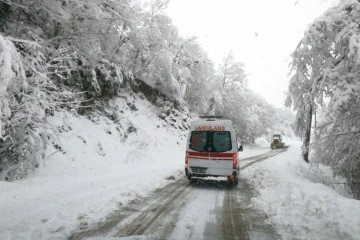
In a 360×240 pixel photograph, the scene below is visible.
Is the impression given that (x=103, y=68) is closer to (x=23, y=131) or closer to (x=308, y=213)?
(x=23, y=131)

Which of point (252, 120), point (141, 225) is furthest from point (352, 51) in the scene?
point (252, 120)

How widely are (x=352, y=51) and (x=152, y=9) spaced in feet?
70.5

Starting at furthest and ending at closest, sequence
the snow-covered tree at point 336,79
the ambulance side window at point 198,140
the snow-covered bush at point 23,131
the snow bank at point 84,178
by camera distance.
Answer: the ambulance side window at point 198,140
the snow-covered tree at point 336,79
the snow-covered bush at point 23,131
the snow bank at point 84,178

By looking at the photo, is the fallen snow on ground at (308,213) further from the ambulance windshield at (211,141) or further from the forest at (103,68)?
the forest at (103,68)

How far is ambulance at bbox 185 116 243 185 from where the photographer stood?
37.7 ft

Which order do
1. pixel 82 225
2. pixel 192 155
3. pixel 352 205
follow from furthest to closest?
1. pixel 192 155
2. pixel 352 205
3. pixel 82 225

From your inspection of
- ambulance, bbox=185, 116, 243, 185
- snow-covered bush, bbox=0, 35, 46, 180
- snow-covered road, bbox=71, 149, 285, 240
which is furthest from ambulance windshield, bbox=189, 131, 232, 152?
snow-covered bush, bbox=0, 35, 46, 180

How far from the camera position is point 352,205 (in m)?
7.63

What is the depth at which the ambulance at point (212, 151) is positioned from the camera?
11.5m

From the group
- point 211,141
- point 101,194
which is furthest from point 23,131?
point 211,141

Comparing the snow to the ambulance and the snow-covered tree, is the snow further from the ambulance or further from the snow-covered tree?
the snow-covered tree

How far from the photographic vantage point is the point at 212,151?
38.3ft

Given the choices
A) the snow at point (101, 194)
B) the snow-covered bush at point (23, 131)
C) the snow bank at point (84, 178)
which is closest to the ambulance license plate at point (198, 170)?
the snow at point (101, 194)

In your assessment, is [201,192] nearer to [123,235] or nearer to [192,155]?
[192,155]
